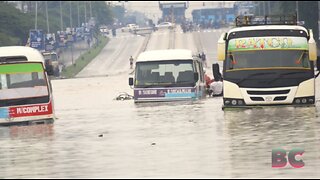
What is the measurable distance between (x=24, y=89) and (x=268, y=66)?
22.3ft

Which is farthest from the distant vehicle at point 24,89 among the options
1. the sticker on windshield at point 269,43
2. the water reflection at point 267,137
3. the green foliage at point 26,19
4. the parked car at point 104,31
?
the parked car at point 104,31

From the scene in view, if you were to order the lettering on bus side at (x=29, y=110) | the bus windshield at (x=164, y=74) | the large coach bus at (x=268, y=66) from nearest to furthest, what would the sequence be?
the large coach bus at (x=268, y=66) → the lettering on bus side at (x=29, y=110) → the bus windshield at (x=164, y=74)

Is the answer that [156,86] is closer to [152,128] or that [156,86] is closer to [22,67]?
[22,67]

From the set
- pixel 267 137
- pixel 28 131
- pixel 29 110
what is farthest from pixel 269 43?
pixel 267 137

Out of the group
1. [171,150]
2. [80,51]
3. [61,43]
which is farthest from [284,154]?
[80,51]

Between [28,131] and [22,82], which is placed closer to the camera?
[28,131]

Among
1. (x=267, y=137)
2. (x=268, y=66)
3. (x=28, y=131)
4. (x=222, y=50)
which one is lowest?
(x=28, y=131)

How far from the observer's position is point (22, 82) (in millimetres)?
30906

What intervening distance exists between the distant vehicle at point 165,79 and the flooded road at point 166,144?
4.92 metres

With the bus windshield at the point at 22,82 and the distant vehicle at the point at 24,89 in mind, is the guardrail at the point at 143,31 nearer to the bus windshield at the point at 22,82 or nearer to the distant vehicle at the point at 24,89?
the distant vehicle at the point at 24,89

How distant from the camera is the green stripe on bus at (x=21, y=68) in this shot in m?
31.1

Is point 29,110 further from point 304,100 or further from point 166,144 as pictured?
point 166,144

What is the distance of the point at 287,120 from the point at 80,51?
391 feet

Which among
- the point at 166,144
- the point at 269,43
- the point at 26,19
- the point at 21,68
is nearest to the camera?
the point at 166,144
